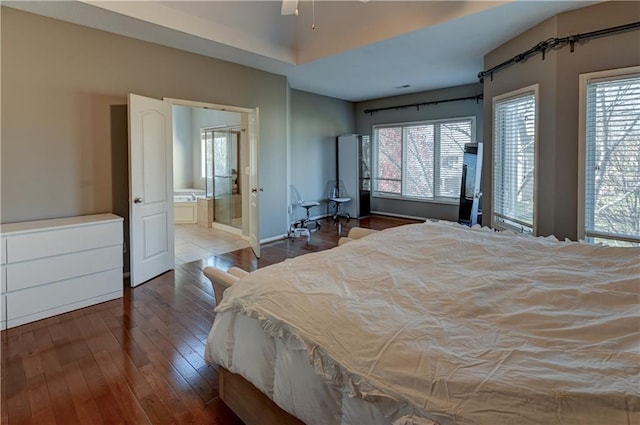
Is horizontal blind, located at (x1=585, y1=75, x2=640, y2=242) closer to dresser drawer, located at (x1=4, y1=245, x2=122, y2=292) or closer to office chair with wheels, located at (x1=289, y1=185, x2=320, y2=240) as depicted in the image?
office chair with wheels, located at (x1=289, y1=185, x2=320, y2=240)

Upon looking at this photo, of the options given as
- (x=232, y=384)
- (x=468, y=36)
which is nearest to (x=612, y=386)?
(x=232, y=384)

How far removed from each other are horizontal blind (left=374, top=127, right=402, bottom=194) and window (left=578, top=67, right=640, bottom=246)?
15.5 ft

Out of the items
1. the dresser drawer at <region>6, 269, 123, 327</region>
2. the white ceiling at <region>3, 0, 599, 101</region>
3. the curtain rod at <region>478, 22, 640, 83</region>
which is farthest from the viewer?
the white ceiling at <region>3, 0, 599, 101</region>

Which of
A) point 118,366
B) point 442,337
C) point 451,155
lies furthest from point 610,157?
point 118,366

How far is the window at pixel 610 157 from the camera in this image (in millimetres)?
3104

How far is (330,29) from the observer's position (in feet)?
14.9

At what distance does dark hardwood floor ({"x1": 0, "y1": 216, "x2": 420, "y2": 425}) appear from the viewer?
193 centimetres

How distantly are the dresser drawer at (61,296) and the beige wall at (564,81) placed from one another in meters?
4.36

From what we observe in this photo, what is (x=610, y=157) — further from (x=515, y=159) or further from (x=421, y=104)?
(x=421, y=104)

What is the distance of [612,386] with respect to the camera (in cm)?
88

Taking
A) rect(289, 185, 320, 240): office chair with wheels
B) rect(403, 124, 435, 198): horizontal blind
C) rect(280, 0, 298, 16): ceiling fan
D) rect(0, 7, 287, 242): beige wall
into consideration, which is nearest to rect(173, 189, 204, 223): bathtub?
rect(289, 185, 320, 240): office chair with wheels

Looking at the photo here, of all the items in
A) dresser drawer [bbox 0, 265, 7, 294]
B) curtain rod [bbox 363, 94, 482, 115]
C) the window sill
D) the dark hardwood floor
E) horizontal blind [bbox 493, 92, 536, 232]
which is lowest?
the dark hardwood floor

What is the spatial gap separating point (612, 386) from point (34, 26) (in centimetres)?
466

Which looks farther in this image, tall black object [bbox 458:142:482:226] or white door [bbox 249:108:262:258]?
tall black object [bbox 458:142:482:226]
